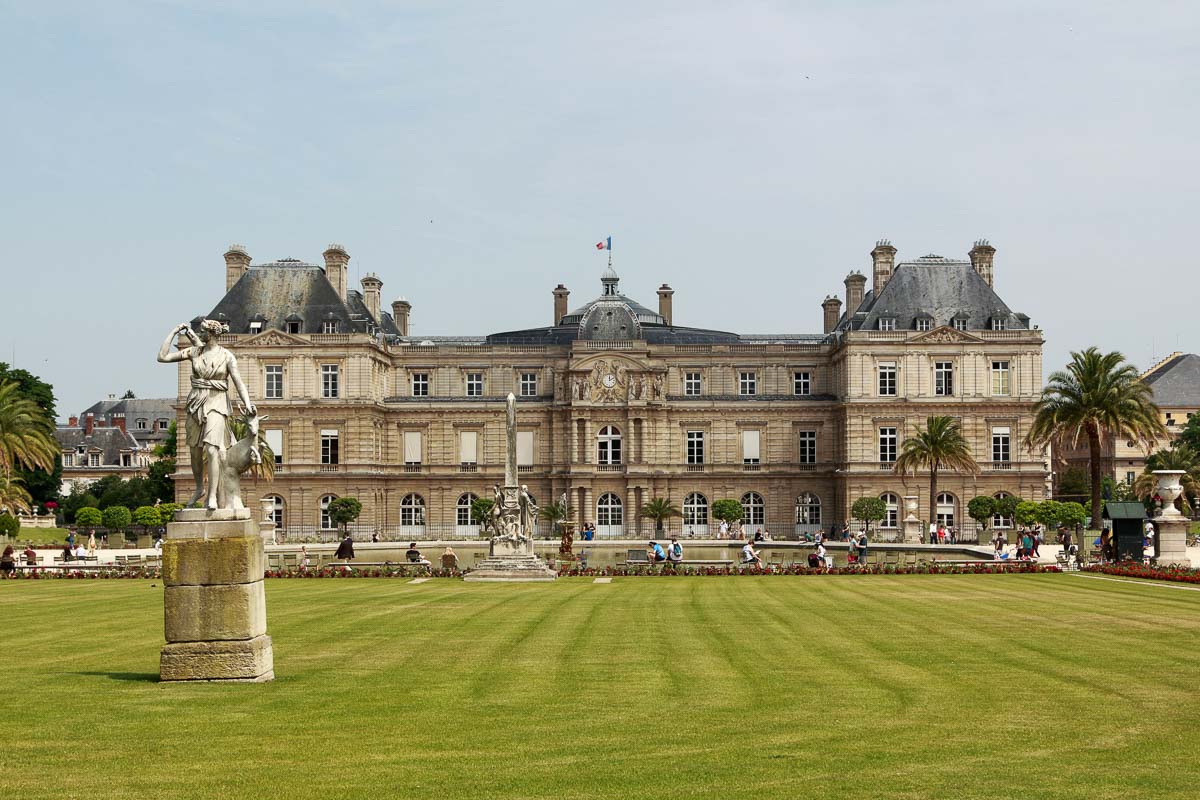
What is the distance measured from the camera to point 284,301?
274 ft

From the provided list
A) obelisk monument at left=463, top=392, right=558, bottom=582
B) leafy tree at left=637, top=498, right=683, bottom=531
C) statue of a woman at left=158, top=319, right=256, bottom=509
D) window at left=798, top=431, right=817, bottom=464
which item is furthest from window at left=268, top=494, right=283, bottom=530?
statue of a woman at left=158, top=319, right=256, bottom=509

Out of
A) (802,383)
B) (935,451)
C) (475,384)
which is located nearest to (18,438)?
(475,384)

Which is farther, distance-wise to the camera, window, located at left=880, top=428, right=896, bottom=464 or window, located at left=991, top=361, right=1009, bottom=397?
window, located at left=880, top=428, right=896, bottom=464

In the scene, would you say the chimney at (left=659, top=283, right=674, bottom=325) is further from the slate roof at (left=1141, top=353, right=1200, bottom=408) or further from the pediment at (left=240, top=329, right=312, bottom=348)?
the slate roof at (left=1141, top=353, right=1200, bottom=408)

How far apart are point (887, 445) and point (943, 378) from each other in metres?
5.25

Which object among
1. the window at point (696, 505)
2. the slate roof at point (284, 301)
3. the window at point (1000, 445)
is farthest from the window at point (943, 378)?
the slate roof at point (284, 301)

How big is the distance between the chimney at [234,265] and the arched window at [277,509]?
13.9 metres

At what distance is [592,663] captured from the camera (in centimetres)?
1895

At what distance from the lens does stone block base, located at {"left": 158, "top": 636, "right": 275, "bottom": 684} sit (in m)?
16.5

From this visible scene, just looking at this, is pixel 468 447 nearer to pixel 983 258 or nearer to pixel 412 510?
pixel 412 510

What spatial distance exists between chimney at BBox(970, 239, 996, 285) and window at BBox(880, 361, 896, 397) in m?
9.04

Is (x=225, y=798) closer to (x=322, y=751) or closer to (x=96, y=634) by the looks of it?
(x=322, y=751)

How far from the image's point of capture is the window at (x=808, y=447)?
8538 cm

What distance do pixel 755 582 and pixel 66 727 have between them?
28.8 m
